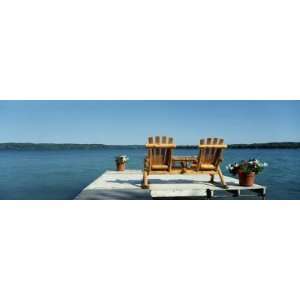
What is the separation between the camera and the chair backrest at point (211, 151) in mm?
5457

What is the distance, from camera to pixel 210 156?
558 cm

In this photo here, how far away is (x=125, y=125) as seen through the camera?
31.2ft

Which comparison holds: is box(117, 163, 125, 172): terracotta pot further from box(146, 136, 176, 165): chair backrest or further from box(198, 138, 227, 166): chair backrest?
Answer: box(198, 138, 227, 166): chair backrest

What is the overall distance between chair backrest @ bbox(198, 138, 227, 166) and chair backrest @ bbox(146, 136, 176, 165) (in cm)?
46

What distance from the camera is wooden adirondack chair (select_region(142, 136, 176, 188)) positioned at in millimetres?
5355

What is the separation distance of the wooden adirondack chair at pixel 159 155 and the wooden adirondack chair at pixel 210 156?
42 centimetres

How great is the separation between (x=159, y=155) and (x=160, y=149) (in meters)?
0.09

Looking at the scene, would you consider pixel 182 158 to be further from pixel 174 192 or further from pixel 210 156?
pixel 174 192

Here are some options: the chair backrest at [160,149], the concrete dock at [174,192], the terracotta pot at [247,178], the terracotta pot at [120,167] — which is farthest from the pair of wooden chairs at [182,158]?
the terracotta pot at [120,167]

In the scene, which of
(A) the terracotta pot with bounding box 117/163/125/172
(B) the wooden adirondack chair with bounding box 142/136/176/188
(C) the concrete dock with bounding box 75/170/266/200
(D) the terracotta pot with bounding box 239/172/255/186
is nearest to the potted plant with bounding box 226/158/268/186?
(D) the terracotta pot with bounding box 239/172/255/186

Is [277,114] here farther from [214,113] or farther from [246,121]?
[214,113]

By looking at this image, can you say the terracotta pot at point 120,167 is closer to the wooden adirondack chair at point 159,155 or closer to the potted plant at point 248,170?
the wooden adirondack chair at point 159,155
